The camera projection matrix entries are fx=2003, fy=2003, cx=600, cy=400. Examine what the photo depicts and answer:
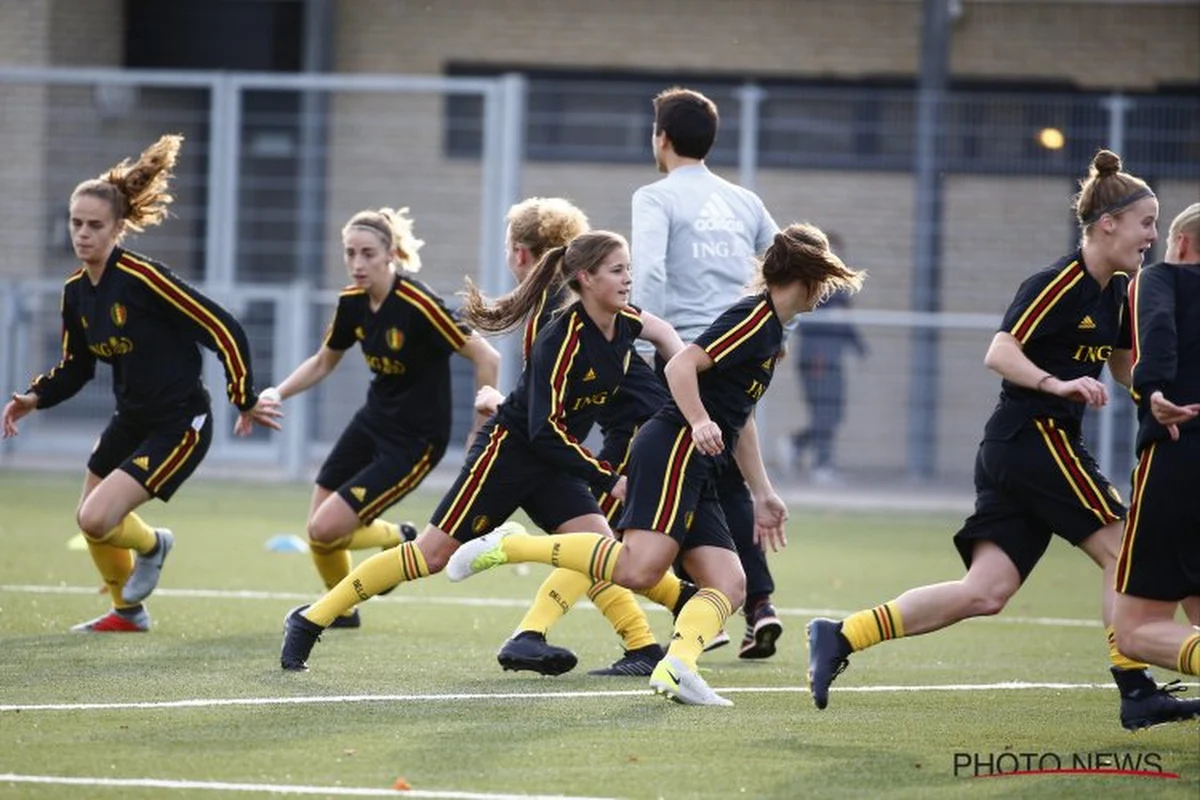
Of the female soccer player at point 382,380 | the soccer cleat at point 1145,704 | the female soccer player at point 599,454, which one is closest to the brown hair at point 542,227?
the female soccer player at point 599,454

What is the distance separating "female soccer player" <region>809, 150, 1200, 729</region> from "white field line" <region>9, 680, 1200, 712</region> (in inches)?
28.5

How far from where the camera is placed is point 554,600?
695 centimetres

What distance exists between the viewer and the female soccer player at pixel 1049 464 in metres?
6.02

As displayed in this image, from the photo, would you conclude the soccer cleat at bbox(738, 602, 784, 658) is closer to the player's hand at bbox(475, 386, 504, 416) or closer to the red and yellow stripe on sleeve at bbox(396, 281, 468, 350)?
the player's hand at bbox(475, 386, 504, 416)

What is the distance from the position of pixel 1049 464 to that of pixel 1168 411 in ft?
2.53

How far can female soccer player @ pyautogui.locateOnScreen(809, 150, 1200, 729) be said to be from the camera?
19.8 ft

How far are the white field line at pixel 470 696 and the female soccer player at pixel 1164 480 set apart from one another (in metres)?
1.44

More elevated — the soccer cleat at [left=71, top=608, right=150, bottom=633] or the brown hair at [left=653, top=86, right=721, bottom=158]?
the brown hair at [left=653, top=86, right=721, bottom=158]

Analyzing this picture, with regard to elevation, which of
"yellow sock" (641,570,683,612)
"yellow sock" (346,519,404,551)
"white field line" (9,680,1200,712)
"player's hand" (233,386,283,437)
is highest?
"player's hand" (233,386,283,437)

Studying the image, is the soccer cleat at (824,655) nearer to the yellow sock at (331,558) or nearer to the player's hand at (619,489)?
the player's hand at (619,489)

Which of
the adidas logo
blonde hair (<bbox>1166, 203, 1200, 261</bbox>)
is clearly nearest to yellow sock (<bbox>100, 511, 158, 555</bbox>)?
the adidas logo

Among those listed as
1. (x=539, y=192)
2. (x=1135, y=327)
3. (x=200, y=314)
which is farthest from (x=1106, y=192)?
(x=539, y=192)

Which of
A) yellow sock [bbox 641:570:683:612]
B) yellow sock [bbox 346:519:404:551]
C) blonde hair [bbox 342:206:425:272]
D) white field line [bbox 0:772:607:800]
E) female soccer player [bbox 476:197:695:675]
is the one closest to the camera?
white field line [bbox 0:772:607:800]

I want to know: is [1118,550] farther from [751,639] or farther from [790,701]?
[751,639]
